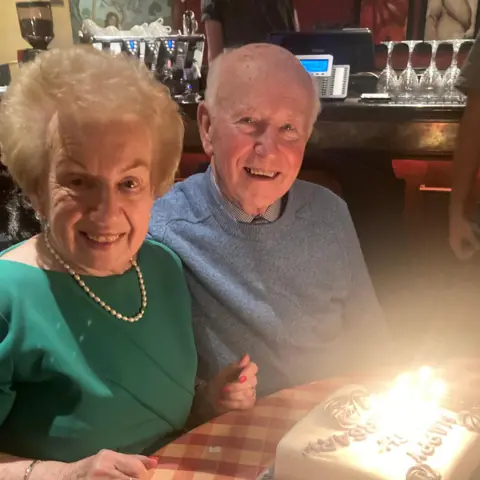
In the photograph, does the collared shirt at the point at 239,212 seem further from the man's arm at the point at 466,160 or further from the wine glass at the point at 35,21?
the wine glass at the point at 35,21

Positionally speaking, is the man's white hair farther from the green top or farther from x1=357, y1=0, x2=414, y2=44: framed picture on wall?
x1=357, y1=0, x2=414, y2=44: framed picture on wall

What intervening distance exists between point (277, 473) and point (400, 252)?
213 centimetres

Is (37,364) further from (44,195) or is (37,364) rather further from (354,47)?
(354,47)

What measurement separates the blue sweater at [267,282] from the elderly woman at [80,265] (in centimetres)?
33

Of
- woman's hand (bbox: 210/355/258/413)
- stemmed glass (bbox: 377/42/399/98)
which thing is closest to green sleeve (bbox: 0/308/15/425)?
woman's hand (bbox: 210/355/258/413)

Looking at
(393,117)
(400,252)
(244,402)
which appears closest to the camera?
(244,402)

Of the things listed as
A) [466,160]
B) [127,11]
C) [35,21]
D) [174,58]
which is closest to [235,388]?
[466,160]

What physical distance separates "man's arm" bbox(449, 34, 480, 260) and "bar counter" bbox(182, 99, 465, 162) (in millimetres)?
429

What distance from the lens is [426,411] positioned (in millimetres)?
1030

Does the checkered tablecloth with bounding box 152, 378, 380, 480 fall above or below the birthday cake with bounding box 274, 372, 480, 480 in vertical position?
below

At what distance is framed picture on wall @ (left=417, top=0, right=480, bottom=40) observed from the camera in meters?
5.50

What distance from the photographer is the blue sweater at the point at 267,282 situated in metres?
1.52

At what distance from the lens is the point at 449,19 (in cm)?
557

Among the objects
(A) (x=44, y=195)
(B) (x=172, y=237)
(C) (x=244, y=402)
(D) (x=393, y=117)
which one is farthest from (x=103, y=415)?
(D) (x=393, y=117)
